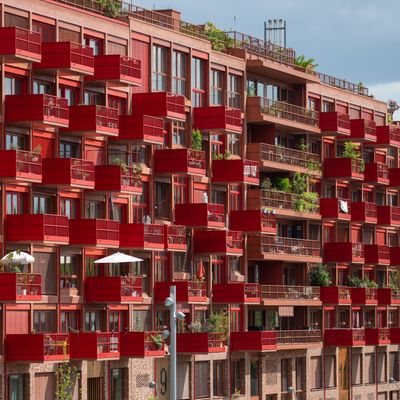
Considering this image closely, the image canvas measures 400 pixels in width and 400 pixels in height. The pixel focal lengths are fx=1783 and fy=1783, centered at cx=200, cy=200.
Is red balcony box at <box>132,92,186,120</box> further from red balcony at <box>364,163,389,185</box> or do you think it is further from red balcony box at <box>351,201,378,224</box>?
red balcony at <box>364,163,389,185</box>

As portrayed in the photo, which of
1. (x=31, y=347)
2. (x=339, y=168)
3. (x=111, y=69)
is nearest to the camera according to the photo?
(x=31, y=347)

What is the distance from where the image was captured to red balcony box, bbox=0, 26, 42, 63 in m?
83.2

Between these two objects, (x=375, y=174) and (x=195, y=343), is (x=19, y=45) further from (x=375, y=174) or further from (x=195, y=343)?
(x=375, y=174)

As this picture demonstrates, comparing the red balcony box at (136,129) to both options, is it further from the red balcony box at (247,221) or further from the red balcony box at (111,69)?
the red balcony box at (247,221)

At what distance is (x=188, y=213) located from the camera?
102250 millimetres

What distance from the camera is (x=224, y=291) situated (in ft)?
349

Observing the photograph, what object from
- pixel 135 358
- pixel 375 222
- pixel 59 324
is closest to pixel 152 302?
pixel 135 358

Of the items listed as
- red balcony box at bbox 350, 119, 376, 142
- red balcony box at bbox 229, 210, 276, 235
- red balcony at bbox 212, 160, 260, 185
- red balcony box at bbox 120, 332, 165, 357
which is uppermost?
red balcony box at bbox 350, 119, 376, 142

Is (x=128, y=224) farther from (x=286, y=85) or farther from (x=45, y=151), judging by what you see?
(x=286, y=85)

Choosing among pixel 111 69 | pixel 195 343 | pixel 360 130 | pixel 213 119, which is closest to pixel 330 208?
pixel 360 130

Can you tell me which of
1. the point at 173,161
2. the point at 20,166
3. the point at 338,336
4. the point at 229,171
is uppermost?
the point at 173,161

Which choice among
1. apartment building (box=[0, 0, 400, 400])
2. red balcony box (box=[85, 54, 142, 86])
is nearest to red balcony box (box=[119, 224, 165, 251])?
apartment building (box=[0, 0, 400, 400])

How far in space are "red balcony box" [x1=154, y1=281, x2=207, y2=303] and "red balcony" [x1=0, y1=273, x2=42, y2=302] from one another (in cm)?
1537

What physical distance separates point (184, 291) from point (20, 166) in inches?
763
